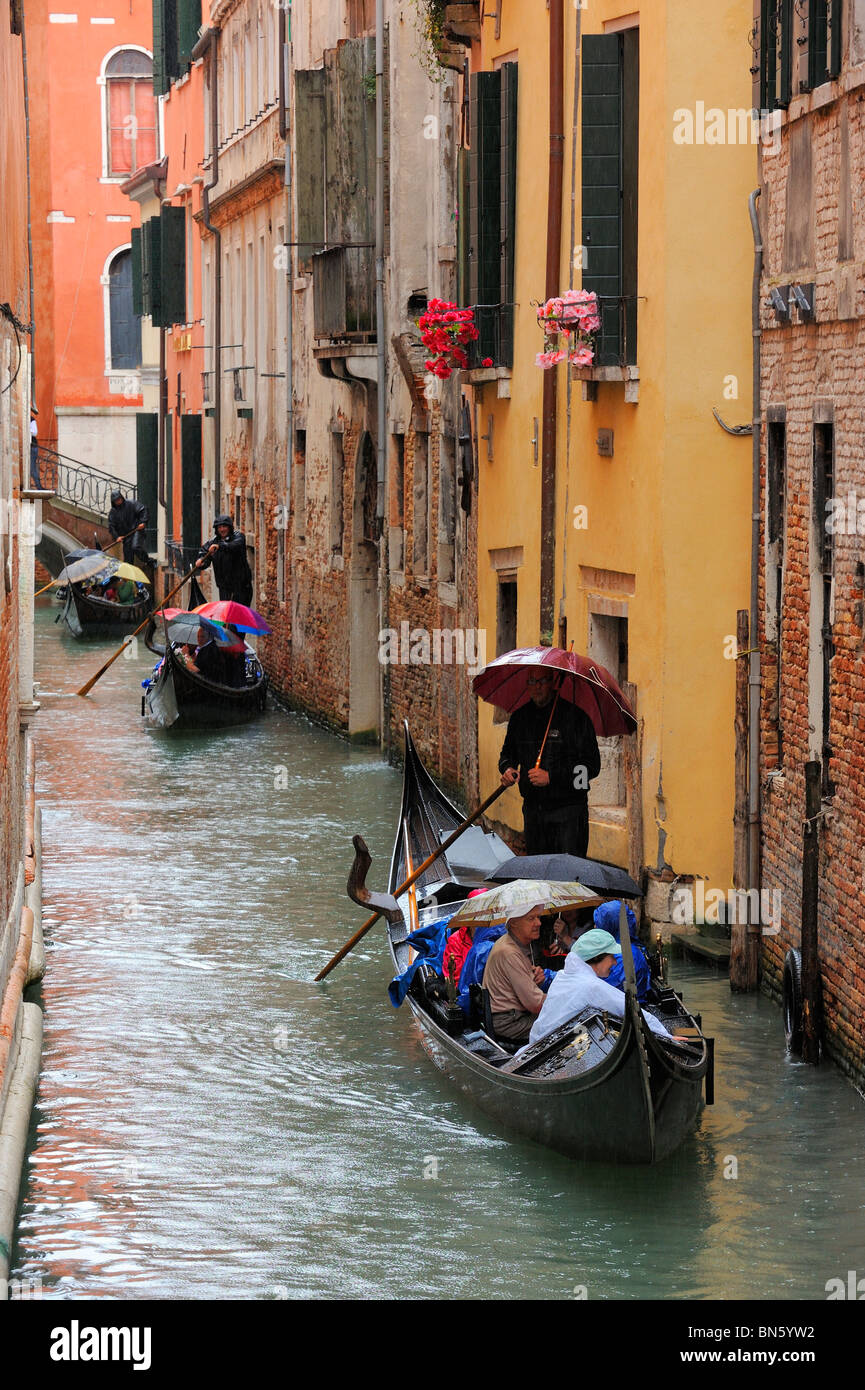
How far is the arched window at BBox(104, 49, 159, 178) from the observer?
39.0 metres

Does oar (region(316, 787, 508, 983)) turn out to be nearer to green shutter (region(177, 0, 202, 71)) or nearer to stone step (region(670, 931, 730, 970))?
stone step (region(670, 931, 730, 970))

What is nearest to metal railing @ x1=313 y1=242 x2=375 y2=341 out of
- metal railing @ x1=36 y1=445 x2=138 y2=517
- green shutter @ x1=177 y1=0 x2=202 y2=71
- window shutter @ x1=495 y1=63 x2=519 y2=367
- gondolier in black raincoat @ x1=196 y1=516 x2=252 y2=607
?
window shutter @ x1=495 y1=63 x2=519 y2=367

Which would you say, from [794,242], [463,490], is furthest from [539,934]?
[463,490]

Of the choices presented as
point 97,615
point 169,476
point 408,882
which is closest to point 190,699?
point 97,615

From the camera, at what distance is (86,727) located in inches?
845

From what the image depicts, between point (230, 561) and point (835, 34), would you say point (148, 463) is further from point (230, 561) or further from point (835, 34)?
point (835, 34)

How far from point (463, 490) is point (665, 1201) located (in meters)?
8.27

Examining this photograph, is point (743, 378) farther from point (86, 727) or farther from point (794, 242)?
point (86, 727)

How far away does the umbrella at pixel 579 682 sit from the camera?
10.0 metres

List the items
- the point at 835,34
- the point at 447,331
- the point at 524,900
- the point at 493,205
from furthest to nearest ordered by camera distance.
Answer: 1. the point at 447,331
2. the point at 493,205
3. the point at 524,900
4. the point at 835,34

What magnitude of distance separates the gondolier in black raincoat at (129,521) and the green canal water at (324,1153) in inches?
→ 854

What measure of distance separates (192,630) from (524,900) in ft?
41.5

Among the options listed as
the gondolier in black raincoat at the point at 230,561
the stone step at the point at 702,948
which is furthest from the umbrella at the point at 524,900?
the gondolier in black raincoat at the point at 230,561

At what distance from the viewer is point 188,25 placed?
30.0 metres
